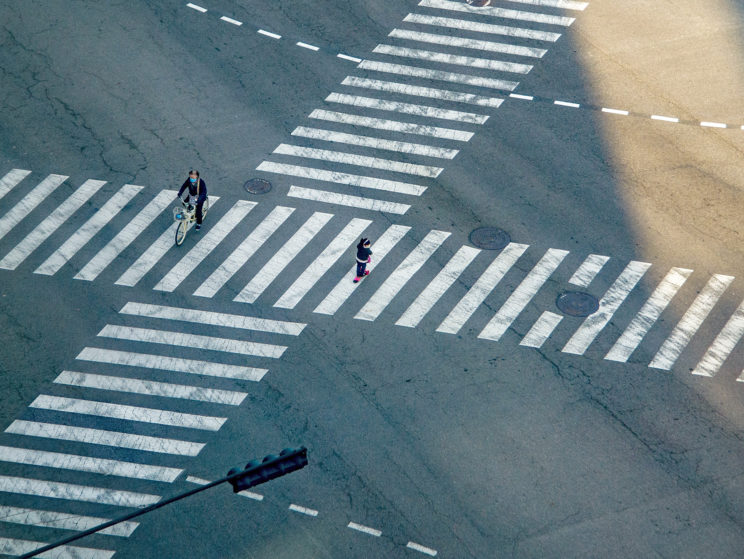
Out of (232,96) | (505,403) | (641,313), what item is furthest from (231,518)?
(232,96)

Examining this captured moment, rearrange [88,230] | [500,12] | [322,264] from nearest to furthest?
[322,264] < [88,230] < [500,12]

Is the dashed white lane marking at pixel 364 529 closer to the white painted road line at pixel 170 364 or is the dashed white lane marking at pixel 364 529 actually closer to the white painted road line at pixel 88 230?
the white painted road line at pixel 170 364

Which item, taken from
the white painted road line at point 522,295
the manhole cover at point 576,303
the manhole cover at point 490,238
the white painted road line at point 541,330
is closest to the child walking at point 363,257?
the manhole cover at point 490,238

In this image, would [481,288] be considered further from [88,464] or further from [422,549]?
[88,464]

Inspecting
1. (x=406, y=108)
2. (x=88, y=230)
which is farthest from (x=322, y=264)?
(x=406, y=108)

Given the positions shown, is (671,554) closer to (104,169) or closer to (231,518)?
(231,518)
